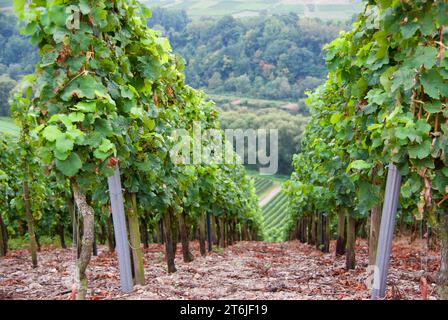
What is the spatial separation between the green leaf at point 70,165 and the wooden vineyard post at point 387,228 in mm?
2666

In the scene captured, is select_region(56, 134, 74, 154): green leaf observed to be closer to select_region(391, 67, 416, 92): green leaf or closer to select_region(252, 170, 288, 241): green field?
select_region(391, 67, 416, 92): green leaf

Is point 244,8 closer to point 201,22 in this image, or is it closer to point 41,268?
point 201,22

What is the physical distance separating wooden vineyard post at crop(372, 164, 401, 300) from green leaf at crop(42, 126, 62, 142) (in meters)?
2.83

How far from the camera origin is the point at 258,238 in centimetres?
2698

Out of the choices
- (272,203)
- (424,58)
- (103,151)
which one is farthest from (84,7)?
(272,203)

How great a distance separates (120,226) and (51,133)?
1.40 m

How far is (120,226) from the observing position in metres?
4.44

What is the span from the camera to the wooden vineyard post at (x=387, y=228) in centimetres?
395

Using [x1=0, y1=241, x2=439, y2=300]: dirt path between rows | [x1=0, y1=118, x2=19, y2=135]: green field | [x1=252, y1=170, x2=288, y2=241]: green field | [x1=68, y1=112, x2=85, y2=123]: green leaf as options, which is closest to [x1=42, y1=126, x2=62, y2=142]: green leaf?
[x1=68, y1=112, x2=85, y2=123]: green leaf

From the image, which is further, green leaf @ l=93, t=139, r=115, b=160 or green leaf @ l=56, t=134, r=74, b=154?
green leaf @ l=93, t=139, r=115, b=160

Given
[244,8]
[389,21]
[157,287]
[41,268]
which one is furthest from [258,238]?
[244,8]

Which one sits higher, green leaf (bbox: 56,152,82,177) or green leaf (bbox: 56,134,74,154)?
green leaf (bbox: 56,134,74,154)

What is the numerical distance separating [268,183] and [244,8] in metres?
26.6

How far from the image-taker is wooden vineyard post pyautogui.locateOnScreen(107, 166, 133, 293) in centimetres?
436
